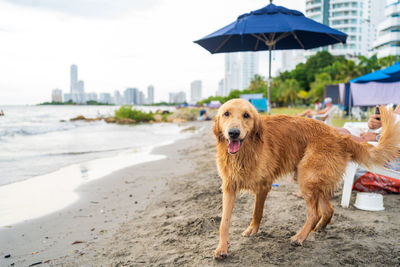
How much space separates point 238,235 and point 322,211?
1.00 meters

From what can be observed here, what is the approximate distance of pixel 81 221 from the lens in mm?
4059

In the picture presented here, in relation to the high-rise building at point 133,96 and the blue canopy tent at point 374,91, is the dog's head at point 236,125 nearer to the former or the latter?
the blue canopy tent at point 374,91

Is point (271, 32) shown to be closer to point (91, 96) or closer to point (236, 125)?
point (236, 125)

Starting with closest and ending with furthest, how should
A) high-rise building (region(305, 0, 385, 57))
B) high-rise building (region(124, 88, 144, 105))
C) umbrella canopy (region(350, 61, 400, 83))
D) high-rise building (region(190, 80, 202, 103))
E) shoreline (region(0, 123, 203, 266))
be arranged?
1. shoreline (region(0, 123, 203, 266))
2. umbrella canopy (region(350, 61, 400, 83))
3. high-rise building (region(305, 0, 385, 57))
4. high-rise building (region(124, 88, 144, 105))
5. high-rise building (region(190, 80, 202, 103))

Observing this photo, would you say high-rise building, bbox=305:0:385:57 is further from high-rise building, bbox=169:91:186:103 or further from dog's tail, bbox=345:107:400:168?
dog's tail, bbox=345:107:400:168

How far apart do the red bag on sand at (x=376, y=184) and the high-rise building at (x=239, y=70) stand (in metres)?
156

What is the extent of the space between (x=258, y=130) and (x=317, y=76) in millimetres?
64780

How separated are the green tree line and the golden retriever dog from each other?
163 ft

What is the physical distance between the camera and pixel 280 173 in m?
3.19

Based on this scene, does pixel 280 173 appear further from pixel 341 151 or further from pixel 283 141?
pixel 341 151

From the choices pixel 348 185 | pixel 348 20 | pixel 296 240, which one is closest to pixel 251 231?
pixel 296 240

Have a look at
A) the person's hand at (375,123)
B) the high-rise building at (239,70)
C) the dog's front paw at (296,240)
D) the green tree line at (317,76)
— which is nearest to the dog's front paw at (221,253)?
the dog's front paw at (296,240)

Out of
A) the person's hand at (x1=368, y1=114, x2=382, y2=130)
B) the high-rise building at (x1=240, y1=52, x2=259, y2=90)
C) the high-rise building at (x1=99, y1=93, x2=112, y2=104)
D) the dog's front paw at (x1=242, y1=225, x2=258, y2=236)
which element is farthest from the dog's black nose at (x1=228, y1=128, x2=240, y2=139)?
the high-rise building at (x1=240, y1=52, x2=259, y2=90)

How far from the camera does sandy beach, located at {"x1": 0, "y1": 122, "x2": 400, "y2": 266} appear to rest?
2.63 meters
